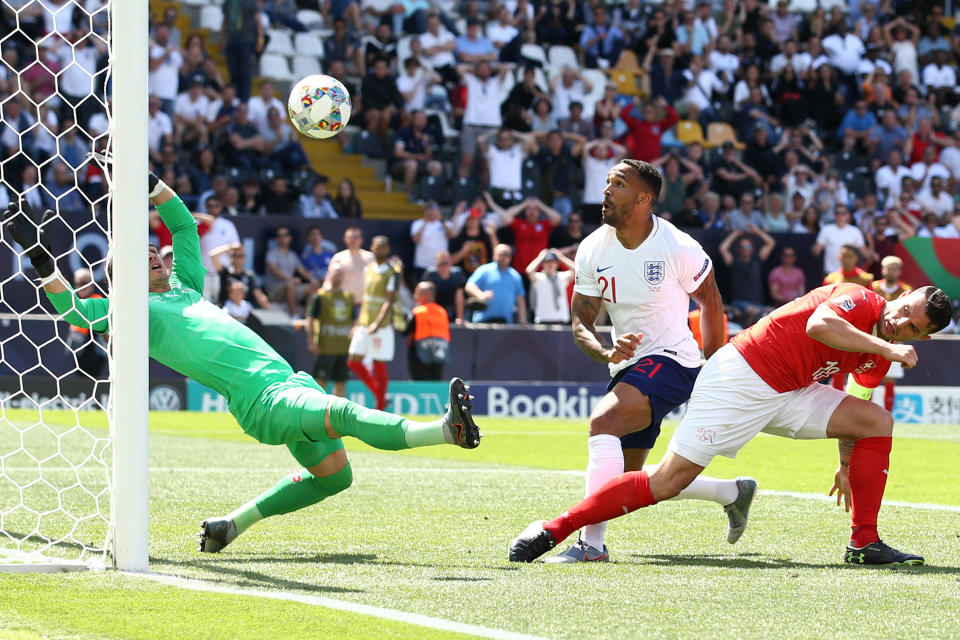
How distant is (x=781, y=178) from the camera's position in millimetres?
24062

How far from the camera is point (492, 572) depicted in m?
6.03

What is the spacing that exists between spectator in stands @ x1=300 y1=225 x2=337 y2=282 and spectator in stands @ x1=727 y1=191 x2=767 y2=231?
6.58 m

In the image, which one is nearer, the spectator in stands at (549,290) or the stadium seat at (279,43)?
the spectator in stands at (549,290)

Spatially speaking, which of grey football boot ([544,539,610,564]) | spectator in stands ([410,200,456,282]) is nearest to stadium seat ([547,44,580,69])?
spectator in stands ([410,200,456,282])

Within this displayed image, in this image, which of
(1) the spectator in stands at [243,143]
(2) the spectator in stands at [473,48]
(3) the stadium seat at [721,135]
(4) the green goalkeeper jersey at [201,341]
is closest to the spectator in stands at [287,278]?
(1) the spectator in stands at [243,143]

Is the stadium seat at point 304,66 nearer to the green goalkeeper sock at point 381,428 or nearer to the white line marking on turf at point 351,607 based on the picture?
the green goalkeeper sock at point 381,428

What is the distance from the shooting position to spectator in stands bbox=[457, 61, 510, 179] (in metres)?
22.0

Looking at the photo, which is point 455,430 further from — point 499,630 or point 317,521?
point 317,521

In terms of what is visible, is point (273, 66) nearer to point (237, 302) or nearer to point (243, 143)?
point (243, 143)

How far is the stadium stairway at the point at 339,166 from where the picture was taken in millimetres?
22109

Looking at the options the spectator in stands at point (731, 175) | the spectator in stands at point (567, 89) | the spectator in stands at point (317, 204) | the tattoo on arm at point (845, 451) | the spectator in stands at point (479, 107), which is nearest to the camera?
the tattoo on arm at point (845, 451)

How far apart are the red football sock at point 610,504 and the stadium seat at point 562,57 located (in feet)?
62.6

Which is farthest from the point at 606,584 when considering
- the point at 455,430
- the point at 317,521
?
the point at 317,521

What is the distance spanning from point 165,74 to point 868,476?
609 inches
